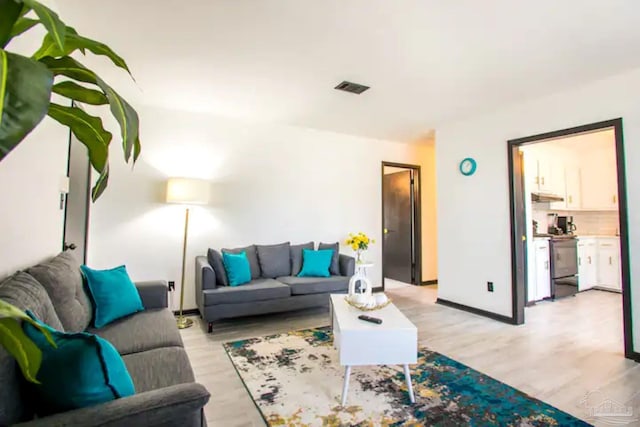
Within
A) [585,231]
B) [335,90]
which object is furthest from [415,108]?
[585,231]

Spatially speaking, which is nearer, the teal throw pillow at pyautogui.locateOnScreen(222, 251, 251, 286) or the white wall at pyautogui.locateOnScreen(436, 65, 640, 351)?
the white wall at pyautogui.locateOnScreen(436, 65, 640, 351)

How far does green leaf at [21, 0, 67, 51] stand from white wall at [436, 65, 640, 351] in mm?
3747

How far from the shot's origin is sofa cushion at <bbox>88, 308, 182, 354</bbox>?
6.03ft

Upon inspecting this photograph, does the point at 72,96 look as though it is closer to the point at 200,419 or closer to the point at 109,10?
the point at 200,419

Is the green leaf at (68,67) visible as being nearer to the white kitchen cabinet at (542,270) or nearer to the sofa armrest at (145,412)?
the sofa armrest at (145,412)

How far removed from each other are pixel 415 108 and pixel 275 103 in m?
1.61

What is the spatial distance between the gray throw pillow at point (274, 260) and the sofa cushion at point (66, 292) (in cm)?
197

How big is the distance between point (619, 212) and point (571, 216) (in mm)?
3655

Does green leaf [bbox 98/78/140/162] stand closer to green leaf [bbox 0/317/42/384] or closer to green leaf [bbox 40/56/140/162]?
green leaf [bbox 40/56/140/162]

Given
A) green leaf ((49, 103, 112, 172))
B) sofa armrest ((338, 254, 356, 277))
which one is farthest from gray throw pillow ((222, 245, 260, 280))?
green leaf ((49, 103, 112, 172))

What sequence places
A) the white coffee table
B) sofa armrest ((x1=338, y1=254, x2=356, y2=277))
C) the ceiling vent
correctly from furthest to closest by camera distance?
sofa armrest ((x1=338, y1=254, x2=356, y2=277)), the ceiling vent, the white coffee table

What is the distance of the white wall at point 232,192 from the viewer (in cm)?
358

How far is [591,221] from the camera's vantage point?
578cm

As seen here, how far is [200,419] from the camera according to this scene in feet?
3.55
